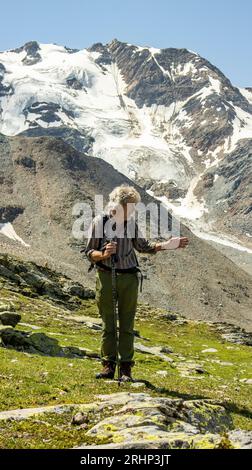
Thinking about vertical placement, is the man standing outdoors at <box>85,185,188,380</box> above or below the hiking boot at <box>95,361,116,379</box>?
above

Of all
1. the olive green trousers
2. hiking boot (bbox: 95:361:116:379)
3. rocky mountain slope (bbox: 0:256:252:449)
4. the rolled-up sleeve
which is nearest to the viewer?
rocky mountain slope (bbox: 0:256:252:449)

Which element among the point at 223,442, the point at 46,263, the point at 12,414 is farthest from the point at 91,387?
the point at 46,263

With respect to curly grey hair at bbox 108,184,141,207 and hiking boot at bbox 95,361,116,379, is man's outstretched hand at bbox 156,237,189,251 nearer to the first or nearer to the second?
curly grey hair at bbox 108,184,141,207

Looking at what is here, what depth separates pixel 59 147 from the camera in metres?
196

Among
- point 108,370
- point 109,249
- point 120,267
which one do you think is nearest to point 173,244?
point 120,267

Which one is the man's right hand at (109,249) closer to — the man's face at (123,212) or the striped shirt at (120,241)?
the striped shirt at (120,241)

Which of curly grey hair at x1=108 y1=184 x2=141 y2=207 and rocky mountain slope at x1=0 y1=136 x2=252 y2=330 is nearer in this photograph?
curly grey hair at x1=108 y1=184 x2=141 y2=207

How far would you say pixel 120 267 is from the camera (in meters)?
14.9

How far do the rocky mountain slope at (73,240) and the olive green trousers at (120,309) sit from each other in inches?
4054

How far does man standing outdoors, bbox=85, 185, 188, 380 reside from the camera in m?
14.8

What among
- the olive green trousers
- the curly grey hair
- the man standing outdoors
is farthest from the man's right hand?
the curly grey hair

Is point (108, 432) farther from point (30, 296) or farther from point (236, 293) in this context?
point (236, 293)

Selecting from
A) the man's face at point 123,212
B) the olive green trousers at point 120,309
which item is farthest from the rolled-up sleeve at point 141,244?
the olive green trousers at point 120,309

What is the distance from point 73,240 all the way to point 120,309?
139041mm
